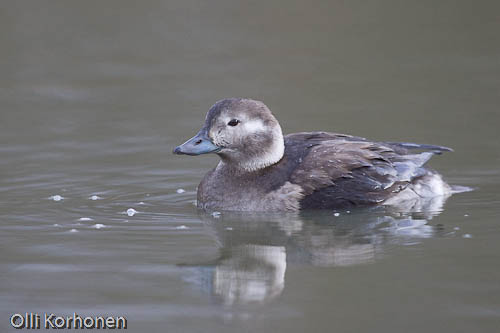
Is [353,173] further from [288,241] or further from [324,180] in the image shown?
[288,241]

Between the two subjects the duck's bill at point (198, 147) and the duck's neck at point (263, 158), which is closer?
the duck's bill at point (198, 147)

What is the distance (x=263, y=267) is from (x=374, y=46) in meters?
7.40

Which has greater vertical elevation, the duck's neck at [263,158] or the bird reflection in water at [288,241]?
the duck's neck at [263,158]

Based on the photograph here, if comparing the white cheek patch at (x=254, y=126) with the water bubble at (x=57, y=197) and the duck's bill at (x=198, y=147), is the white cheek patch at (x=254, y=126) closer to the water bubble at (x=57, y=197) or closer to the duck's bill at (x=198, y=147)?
the duck's bill at (x=198, y=147)

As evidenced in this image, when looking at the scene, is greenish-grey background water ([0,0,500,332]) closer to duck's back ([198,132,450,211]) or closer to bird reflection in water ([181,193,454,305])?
bird reflection in water ([181,193,454,305])

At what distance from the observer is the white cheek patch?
723 cm

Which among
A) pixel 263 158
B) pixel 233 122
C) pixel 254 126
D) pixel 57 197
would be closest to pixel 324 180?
pixel 263 158

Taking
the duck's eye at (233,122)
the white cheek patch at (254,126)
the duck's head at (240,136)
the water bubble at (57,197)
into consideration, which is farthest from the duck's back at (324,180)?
the water bubble at (57,197)

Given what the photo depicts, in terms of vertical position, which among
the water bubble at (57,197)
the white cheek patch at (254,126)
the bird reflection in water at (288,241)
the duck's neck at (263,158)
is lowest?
the bird reflection in water at (288,241)

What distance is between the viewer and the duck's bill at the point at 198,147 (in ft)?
23.2

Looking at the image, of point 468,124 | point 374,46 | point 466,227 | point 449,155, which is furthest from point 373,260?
point 374,46

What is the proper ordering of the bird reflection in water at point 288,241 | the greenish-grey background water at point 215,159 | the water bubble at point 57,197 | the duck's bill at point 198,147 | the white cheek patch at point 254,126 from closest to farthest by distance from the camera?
the greenish-grey background water at point 215,159
the bird reflection in water at point 288,241
the duck's bill at point 198,147
the white cheek patch at point 254,126
the water bubble at point 57,197

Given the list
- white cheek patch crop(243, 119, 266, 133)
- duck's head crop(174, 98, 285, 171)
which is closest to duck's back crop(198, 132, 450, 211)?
duck's head crop(174, 98, 285, 171)

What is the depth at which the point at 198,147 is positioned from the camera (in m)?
7.13
